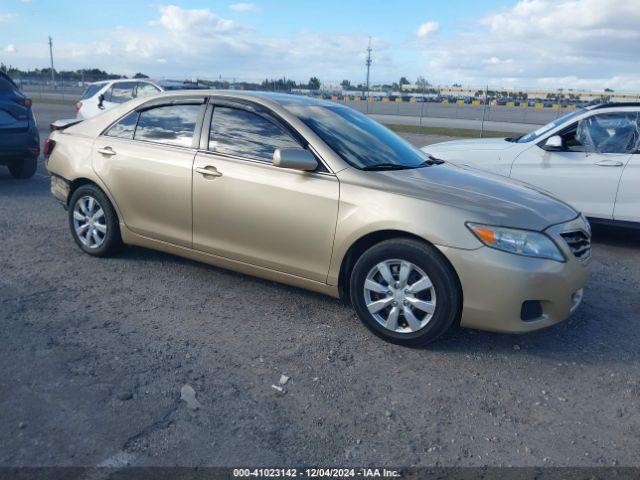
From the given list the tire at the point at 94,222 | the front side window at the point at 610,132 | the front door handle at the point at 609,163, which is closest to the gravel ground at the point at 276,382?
the tire at the point at 94,222

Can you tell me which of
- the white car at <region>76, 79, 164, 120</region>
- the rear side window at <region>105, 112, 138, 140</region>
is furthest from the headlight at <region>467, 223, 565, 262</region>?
the white car at <region>76, 79, 164, 120</region>

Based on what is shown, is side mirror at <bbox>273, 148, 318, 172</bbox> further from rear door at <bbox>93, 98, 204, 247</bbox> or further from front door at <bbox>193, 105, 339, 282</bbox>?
rear door at <bbox>93, 98, 204, 247</bbox>

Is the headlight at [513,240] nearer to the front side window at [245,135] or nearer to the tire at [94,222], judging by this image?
the front side window at [245,135]

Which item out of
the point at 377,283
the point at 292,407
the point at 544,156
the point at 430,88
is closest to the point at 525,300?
the point at 377,283

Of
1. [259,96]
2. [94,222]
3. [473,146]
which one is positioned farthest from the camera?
[473,146]

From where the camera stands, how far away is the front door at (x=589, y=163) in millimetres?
6352

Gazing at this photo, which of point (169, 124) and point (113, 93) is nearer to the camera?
point (169, 124)

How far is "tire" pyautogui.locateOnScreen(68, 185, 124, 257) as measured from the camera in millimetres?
5105

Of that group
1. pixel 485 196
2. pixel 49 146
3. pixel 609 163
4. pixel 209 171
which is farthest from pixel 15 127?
pixel 609 163

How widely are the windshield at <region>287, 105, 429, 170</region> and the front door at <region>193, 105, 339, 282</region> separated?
26 centimetres

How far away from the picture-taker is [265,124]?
14.4 feet

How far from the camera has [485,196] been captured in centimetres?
388

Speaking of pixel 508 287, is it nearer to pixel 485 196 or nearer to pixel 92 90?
pixel 485 196

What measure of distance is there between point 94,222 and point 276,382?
290 centimetres
